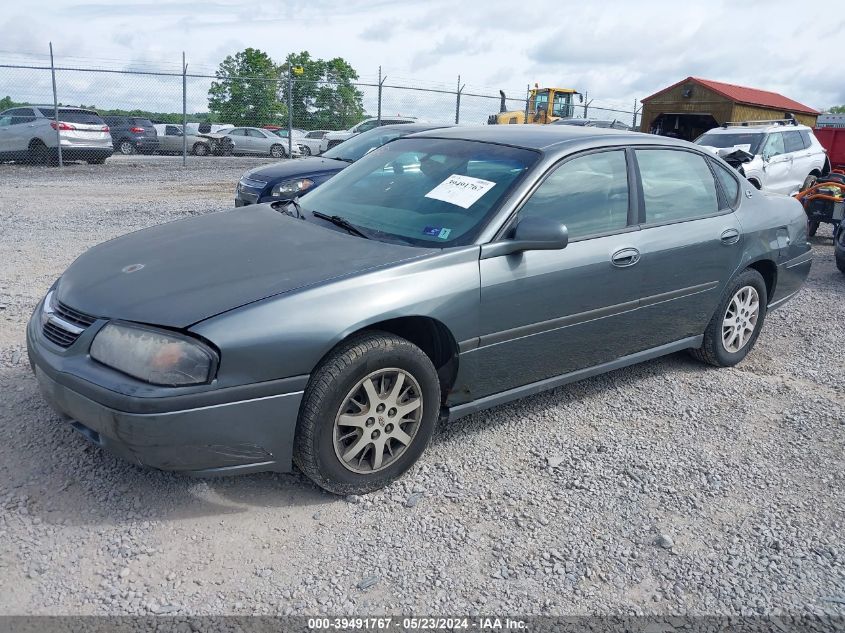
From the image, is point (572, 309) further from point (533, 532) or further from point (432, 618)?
point (432, 618)

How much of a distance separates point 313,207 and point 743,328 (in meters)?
3.04

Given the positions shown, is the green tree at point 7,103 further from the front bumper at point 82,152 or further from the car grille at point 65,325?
the car grille at point 65,325

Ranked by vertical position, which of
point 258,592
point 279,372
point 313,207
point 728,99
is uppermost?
point 728,99

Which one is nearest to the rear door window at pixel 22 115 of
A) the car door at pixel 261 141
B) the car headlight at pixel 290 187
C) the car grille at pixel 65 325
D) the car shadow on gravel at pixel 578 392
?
the car door at pixel 261 141

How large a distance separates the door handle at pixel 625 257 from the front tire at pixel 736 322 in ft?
3.48

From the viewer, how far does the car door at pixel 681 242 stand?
13.5ft

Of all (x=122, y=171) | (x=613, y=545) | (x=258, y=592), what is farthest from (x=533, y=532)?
(x=122, y=171)

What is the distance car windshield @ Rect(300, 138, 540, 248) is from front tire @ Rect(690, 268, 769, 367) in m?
1.87

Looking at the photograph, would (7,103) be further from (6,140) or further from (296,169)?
(296,169)

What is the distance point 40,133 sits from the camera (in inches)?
643

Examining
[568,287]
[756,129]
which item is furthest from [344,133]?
[568,287]

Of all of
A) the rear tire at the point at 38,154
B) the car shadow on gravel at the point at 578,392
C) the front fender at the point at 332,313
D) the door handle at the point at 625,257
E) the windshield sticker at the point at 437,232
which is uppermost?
the windshield sticker at the point at 437,232

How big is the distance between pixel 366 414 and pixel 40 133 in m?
16.4

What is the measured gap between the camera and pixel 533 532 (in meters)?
2.98
